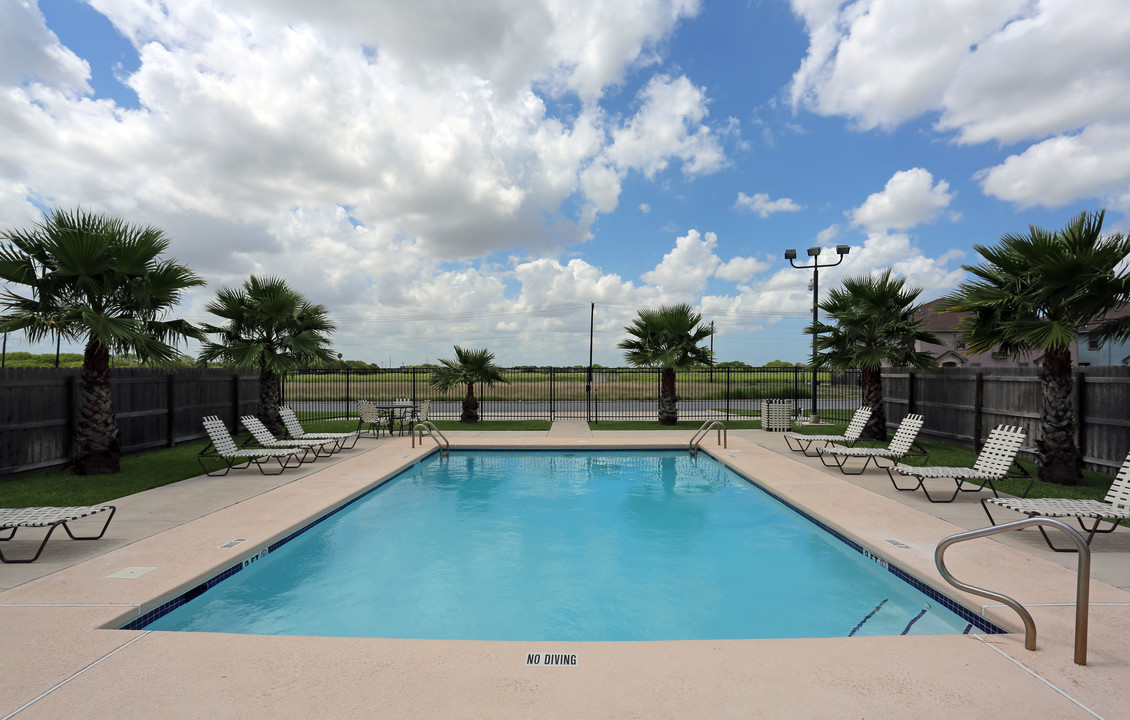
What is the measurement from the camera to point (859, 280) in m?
13.9

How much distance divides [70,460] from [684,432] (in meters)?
13.9

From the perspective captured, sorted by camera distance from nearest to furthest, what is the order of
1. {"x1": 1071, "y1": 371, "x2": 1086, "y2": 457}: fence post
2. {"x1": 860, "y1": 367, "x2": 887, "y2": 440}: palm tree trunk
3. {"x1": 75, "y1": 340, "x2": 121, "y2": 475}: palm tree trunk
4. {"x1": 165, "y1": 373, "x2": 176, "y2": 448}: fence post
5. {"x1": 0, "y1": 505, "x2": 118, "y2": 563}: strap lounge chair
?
1. {"x1": 0, "y1": 505, "x2": 118, "y2": 563}: strap lounge chair
2. {"x1": 75, "y1": 340, "x2": 121, "y2": 475}: palm tree trunk
3. {"x1": 1071, "y1": 371, "x2": 1086, "y2": 457}: fence post
4. {"x1": 165, "y1": 373, "x2": 176, "y2": 448}: fence post
5. {"x1": 860, "y1": 367, "x2": 887, "y2": 440}: palm tree trunk

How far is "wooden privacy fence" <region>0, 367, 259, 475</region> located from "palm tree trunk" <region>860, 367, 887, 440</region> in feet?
53.7

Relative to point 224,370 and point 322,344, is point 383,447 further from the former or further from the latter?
point 224,370

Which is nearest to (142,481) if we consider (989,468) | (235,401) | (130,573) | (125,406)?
(125,406)

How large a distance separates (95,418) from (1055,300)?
50.1 ft

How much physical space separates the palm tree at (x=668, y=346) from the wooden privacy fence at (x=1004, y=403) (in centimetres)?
555

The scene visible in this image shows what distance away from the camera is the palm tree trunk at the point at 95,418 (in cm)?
909

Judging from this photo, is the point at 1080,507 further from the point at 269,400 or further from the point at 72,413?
the point at 72,413

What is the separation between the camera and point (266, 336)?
1364 centimetres

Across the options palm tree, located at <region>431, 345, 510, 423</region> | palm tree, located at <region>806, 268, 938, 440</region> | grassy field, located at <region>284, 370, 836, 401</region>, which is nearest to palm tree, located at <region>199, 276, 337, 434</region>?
palm tree, located at <region>431, 345, 510, 423</region>

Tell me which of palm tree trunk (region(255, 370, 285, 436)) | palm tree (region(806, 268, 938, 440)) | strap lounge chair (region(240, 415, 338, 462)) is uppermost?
palm tree (region(806, 268, 938, 440))

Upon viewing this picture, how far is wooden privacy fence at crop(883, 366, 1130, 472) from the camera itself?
930 cm

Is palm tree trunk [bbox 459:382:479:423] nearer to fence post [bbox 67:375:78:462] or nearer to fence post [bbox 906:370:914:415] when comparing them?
fence post [bbox 67:375:78:462]
